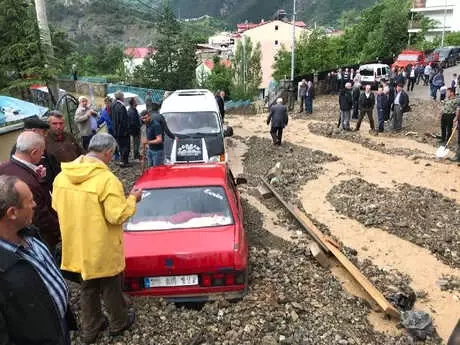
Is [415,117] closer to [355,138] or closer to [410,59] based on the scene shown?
[355,138]

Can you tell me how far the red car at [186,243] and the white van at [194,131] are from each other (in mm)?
4965

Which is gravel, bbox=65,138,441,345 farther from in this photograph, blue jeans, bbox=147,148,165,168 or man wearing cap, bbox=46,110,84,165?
blue jeans, bbox=147,148,165,168

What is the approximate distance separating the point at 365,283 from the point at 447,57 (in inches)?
1585

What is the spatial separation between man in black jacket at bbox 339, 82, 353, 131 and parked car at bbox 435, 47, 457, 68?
85.9 ft

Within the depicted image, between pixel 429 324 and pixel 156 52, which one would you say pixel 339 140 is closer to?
pixel 429 324

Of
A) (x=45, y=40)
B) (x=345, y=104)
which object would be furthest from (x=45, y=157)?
(x=345, y=104)

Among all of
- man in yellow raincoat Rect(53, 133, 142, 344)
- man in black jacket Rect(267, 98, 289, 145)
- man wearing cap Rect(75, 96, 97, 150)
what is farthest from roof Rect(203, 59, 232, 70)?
man in yellow raincoat Rect(53, 133, 142, 344)

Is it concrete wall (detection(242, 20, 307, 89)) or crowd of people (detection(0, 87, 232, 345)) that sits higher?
concrete wall (detection(242, 20, 307, 89))

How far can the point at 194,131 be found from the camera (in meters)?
11.1

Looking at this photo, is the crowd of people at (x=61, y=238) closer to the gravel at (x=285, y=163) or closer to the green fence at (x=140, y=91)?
the gravel at (x=285, y=163)

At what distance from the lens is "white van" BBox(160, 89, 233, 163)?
10.8 m

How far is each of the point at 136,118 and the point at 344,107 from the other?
8864 millimetres

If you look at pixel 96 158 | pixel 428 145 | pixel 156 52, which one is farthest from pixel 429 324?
pixel 156 52

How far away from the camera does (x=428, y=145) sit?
15344 millimetres
